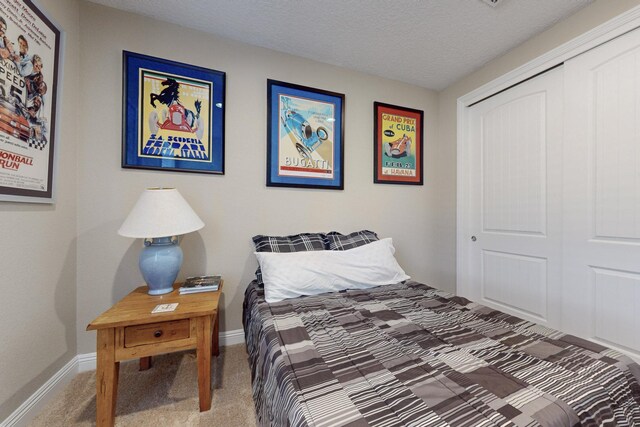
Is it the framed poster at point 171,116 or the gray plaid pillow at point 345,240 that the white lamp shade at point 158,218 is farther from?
the gray plaid pillow at point 345,240

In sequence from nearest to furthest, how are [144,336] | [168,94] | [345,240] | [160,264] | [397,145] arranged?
[144,336]
[160,264]
[168,94]
[345,240]
[397,145]

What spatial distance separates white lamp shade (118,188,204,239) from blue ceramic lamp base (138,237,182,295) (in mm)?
169

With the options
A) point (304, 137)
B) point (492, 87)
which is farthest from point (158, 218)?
point (492, 87)

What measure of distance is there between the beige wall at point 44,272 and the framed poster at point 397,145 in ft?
7.42

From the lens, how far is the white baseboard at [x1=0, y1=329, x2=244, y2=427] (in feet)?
3.91

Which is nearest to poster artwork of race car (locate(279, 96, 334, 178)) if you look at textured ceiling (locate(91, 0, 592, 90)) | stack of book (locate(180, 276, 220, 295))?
textured ceiling (locate(91, 0, 592, 90))

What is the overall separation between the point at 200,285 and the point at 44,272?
0.79 m

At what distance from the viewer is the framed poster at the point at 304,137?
6.88 feet

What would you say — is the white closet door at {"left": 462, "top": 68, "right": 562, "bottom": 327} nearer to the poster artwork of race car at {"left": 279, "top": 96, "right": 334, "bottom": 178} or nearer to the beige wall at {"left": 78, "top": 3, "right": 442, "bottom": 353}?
the beige wall at {"left": 78, "top": 3, "right": 442, "bottom": 353}

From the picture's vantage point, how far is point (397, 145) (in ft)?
8.46

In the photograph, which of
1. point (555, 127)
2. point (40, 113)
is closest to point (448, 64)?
point (555, 127)

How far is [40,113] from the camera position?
1.32m

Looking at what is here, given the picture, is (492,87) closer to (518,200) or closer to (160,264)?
(518,200)

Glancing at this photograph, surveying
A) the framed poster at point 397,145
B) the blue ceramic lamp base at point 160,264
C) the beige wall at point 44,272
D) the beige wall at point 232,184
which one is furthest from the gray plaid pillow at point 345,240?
the beige wall at point 44,272
